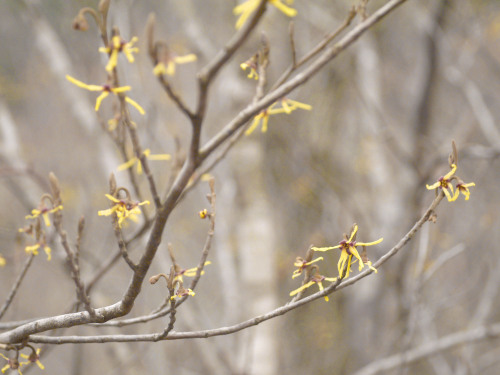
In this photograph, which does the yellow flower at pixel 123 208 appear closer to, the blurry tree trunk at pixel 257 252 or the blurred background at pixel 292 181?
the blurred background at pixel 292 181

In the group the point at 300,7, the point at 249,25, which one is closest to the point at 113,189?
the point at 249,25

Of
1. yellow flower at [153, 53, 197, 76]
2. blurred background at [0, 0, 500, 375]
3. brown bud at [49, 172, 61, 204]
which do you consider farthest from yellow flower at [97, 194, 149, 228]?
blurred background at [0, 0, 500, 375]

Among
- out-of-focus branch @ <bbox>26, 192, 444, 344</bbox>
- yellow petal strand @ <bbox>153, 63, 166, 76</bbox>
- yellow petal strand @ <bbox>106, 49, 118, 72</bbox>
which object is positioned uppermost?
yellow petal strand @ <bbox>106, 49, 118, 72</bbox>

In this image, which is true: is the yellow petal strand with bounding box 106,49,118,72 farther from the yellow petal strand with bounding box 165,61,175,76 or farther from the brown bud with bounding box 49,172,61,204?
the brown bud with bounding box 49,172,61,204

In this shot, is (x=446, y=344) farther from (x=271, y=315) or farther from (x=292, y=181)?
(x=292, y=181)

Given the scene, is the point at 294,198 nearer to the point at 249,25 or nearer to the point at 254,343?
the point at 254,343

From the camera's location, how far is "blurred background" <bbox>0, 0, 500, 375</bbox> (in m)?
1.94

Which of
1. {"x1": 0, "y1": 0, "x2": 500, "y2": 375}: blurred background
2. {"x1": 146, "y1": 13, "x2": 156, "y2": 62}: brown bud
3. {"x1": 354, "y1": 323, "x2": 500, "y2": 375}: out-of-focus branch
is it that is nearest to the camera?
{"x1": 146, "y1": 13, "x2": 156, "y2": 62}: brown bud

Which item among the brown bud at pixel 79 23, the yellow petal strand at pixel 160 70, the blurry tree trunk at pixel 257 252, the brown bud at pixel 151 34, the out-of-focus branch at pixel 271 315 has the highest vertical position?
the blurry tree trunk at pixel 257 252

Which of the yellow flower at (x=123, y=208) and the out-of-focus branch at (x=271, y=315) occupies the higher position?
the yellow flower at (x=123, y=208)

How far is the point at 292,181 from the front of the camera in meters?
3.56

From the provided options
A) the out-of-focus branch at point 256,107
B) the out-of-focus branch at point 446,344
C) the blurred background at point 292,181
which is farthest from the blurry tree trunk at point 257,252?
the out-of-focus branch at point 256,107

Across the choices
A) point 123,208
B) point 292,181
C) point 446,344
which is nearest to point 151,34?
point 123,208

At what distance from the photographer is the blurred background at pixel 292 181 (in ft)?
6.37
